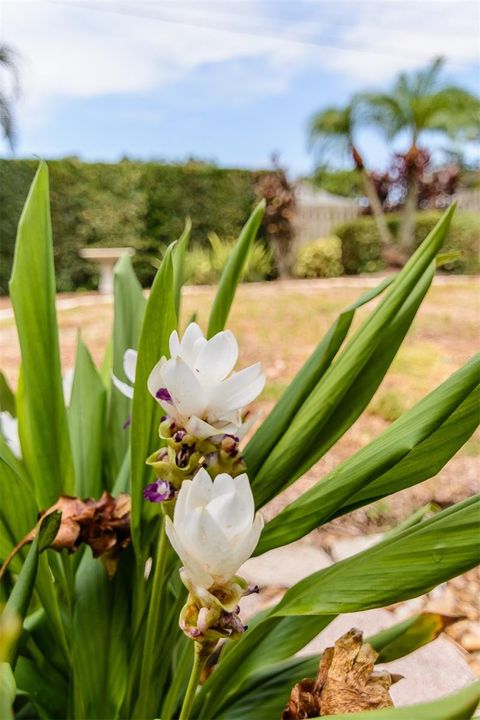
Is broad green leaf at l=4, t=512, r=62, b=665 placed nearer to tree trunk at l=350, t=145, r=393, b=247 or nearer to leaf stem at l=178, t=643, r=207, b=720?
leaf stem at l=178, t=643, r=207, b=720

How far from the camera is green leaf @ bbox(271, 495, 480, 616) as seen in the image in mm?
420

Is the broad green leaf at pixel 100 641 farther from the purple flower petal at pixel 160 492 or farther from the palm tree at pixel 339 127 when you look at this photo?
the palm tree at pixel 339 127

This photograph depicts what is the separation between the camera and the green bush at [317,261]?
7.97 metres

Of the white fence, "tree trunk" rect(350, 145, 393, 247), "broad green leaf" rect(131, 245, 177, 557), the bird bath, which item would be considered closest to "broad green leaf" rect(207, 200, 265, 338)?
"broad green leaf" rect(131, 245, 177, 557)

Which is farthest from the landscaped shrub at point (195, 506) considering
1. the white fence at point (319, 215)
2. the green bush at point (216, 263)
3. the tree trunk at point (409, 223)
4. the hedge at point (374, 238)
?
the white fence at point (319, 215)

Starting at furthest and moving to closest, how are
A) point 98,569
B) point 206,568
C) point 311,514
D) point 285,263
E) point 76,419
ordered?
point 285,263 < point 76,419 < point 98,569 < point 311,514 < point 206,568

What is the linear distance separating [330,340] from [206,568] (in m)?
0.29

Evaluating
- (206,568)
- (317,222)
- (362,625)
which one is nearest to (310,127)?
(317,222)

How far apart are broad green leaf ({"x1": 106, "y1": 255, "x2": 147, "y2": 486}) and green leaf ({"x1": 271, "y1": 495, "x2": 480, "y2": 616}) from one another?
349 mm

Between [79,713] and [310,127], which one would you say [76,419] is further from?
[310,127]

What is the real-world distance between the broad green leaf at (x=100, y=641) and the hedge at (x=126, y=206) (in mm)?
6651

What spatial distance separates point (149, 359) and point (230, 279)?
0.21 metres

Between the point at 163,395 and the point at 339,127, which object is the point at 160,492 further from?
the point at 339,127

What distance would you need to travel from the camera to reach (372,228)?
846cm
